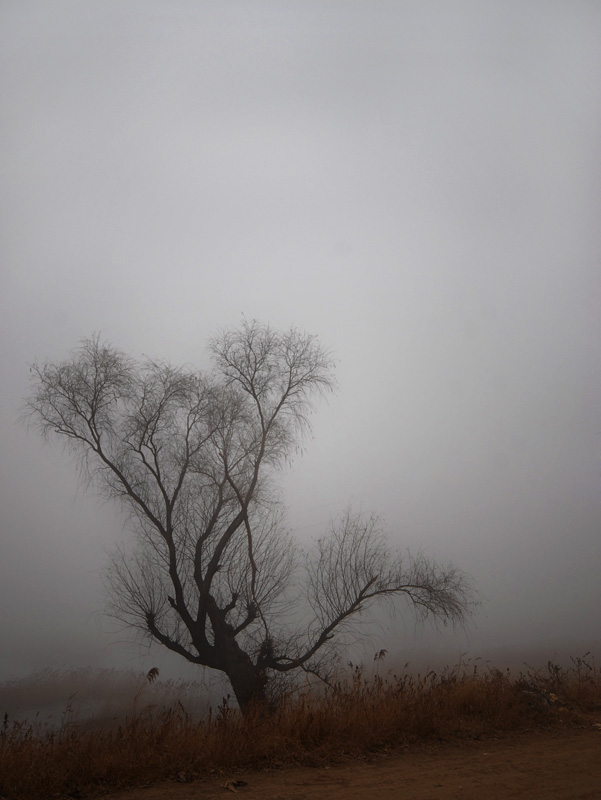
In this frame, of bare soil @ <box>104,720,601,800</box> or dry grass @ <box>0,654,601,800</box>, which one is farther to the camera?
dry grass @ <box>0,654,601,800</box>

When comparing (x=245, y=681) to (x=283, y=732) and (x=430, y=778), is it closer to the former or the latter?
(x=283, y=732)

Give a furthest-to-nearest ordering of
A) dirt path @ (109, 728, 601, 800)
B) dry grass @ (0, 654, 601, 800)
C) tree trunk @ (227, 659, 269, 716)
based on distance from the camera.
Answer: tree trunk @ (227, 659, 269, 716)
dry grass @ (0, 654, 601, 800)
dirt path @ (109, 728, 601, 800)

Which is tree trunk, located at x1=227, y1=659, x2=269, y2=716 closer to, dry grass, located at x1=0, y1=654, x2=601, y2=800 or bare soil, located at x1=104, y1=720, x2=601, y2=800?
dry grass, located at x1=0, y1=654, x2=601, y2=800

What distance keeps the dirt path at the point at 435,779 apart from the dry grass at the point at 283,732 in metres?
0.32

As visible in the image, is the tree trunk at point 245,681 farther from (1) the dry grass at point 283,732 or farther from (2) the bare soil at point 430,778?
(2) the bare soil at point 430,778

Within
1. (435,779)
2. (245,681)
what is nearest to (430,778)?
(435,779)

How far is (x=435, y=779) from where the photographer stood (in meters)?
6.28

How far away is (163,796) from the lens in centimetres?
570

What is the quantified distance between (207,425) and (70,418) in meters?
3.66

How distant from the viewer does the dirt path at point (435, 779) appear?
5711 mm

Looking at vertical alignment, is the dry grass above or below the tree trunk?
below

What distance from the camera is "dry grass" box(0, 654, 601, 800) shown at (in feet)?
19.8

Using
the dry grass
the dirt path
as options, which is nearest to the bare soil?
the dirt path

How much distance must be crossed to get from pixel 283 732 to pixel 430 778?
6.81 ft
